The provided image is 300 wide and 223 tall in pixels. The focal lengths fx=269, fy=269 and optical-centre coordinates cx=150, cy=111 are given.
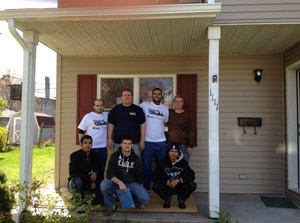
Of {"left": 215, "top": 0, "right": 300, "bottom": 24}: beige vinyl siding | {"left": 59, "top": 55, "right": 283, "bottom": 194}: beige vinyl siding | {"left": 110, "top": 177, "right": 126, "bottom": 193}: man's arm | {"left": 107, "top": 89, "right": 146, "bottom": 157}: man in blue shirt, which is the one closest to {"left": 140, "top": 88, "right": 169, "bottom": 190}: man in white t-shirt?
{"left": 107, "top": 89, "right": 146, "bottom": 157}: man in blue shirt

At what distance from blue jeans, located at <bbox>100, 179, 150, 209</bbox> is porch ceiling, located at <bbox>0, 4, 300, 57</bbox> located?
2.00m

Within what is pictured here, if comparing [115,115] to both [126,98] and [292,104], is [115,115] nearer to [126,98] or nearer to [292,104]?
[126,98]

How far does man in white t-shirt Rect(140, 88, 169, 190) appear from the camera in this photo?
3.98 metres

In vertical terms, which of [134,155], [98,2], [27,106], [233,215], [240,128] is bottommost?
[233,215]

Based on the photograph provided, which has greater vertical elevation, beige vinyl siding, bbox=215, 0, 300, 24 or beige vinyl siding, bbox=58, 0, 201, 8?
beige vinyl siding, bbox=58, 0, 201, 8

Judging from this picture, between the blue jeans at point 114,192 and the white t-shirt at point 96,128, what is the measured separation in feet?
2.52

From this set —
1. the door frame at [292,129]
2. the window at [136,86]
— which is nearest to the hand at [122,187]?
the window at [136,86]

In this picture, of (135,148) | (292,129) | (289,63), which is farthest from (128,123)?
(289,63)

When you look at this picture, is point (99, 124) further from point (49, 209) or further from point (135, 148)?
point (49, 209)

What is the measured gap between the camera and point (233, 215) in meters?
3.54

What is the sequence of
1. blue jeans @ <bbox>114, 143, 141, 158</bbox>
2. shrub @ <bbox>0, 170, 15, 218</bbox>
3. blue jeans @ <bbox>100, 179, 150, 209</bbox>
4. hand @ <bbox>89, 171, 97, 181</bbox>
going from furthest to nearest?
1. blue jeans @ <bbox>114, 143, 141, 158</bbox>
2. hand @ <bbox>89, 171, 97, 181</bbox>
3. blue jeans @ <bbox>100, 179, 150, 209</bbox>
4. shrub @ <bbox>0, 170, 15, 218</bbox>

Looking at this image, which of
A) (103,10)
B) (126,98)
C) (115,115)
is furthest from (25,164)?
(103,10)

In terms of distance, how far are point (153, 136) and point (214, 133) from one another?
101 centimetres

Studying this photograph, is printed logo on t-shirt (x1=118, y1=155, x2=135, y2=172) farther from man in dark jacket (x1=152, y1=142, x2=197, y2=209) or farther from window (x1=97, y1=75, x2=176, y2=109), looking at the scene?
window (x1=97, y1=75, x2=176, y2=109)
